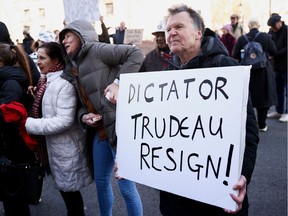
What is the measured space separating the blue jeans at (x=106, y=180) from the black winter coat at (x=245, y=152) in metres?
0.78

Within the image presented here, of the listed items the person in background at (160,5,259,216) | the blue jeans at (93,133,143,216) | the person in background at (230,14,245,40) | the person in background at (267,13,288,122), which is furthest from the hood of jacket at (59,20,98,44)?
the person in background at (230,14,245,40)

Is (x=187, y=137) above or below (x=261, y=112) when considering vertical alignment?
above

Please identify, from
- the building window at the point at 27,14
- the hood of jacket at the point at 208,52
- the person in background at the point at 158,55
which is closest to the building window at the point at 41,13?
the building window at the point at 27,14

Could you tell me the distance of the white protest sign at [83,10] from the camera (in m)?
3.03

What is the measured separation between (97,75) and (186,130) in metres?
1.03

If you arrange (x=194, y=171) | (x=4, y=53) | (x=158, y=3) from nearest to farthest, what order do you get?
(x=194, y=171) < (x=4, y=53) < (x=158, y=3)

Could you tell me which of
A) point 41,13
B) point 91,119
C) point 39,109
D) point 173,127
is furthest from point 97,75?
point 41,13

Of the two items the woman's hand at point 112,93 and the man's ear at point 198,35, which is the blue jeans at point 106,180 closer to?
the woman's hand at point 112,93

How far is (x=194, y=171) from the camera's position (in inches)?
53.1

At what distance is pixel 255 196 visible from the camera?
3.23 metres

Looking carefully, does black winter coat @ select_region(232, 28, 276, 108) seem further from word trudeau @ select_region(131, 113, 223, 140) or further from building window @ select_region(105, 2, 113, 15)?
building window @ select_region(105, 2, 113, 15)

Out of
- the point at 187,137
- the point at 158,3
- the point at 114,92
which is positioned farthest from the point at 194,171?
the point at 158,3

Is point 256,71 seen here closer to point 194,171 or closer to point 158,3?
point 194,171

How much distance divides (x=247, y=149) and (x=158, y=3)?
23566mm
